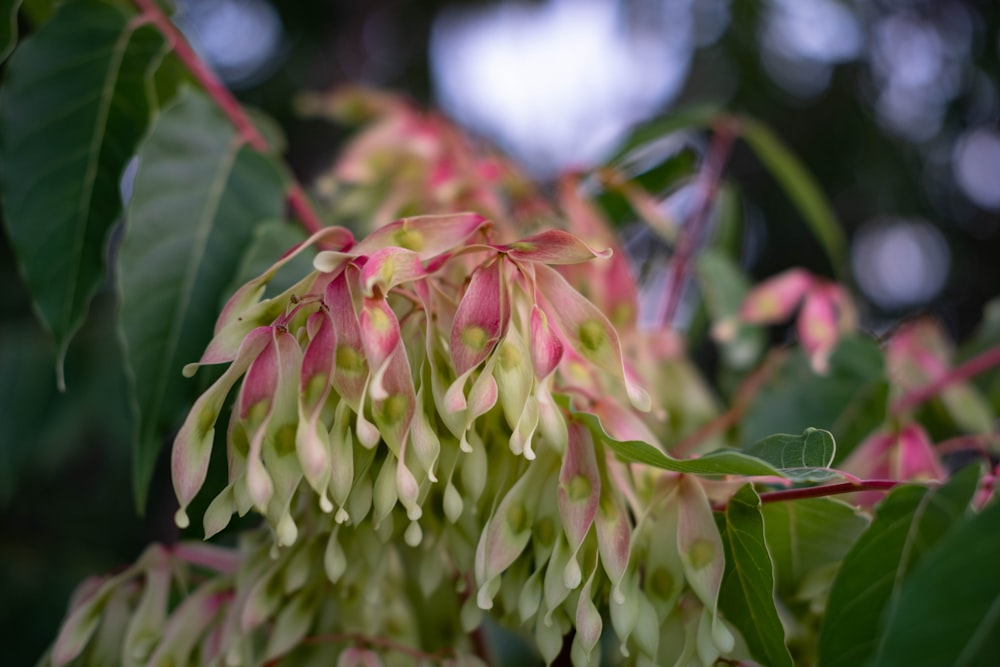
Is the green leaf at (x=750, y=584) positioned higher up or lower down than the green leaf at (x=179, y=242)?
lower down

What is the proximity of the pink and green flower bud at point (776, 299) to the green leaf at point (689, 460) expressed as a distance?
1.85 feet

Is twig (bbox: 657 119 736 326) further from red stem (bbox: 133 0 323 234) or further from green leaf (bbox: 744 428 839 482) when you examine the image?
green leaf (bbox: 744 428 839 482)

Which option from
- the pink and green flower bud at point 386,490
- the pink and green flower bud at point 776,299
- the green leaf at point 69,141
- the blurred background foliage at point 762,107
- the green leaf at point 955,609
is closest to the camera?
the green leaf at point 955,609

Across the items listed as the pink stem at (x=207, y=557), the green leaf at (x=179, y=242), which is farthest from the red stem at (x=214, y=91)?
the pink stem at (x=207, y=557)

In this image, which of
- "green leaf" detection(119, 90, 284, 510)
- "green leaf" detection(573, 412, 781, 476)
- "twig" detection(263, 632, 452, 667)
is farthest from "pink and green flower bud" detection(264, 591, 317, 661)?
"green leaf" detection(573, 412, 781, 476)

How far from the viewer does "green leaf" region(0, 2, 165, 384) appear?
693 millimetres

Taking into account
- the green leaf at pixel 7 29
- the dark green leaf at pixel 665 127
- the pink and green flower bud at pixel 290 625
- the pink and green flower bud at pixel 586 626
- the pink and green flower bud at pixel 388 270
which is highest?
the green leaf at pixel 7 29

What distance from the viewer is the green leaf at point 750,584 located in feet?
1.60

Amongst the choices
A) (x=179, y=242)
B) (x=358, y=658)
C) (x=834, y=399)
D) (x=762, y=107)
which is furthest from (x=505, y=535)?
(x=762, y=107)

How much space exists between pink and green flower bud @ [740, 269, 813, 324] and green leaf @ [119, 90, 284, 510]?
1.82 ft

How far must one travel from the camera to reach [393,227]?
505 millimetres

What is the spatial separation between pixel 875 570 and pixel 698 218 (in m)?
0.77

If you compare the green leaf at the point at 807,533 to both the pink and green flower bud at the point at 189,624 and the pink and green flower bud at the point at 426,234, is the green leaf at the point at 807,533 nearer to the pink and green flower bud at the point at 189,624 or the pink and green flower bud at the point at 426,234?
the pink and green flower bud at the point at 426,234

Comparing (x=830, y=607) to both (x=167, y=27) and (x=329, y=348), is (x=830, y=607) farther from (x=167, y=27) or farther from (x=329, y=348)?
(x=167, y=27)
